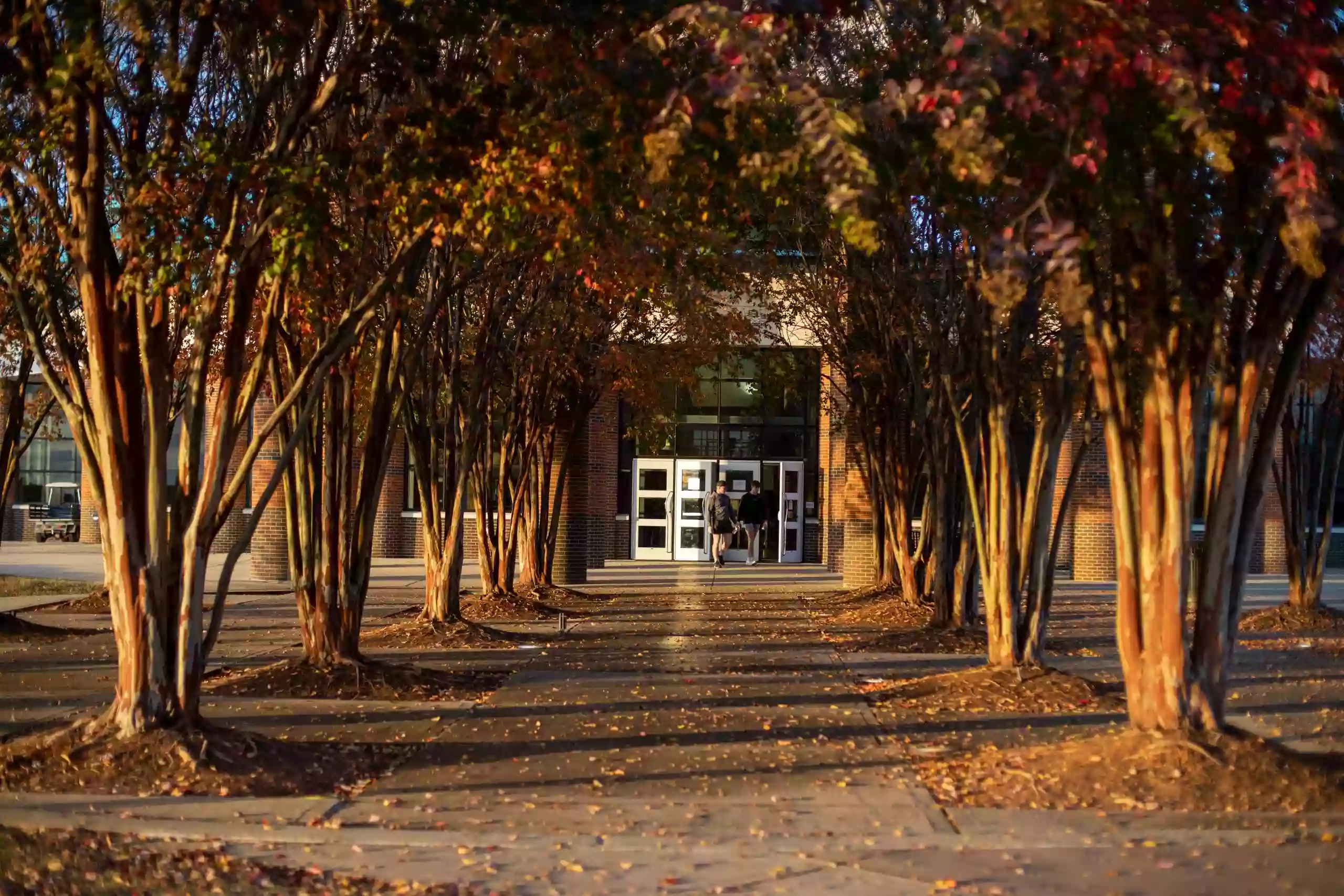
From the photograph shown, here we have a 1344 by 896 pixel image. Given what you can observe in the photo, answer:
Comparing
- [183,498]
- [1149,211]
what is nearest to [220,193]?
[183,498]

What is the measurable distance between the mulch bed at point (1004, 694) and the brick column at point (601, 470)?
20.6m

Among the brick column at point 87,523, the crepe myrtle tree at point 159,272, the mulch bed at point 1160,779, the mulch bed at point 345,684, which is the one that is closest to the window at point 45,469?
the brick column at point 87,523

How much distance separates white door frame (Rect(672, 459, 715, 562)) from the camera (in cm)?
3762

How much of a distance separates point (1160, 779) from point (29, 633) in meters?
13.2

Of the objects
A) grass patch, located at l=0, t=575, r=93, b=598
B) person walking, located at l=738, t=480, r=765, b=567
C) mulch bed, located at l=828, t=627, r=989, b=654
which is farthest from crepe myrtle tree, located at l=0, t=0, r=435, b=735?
person walking, located at l=738, t=480, r=765, b=567

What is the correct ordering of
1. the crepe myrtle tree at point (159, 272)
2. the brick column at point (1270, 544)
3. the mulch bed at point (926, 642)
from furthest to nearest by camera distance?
the brick column at point (1270, 544) < the mulch bed at point (926, 642) < the crepe myrtle tree at point (159, 272)

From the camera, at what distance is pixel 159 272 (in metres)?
8.55

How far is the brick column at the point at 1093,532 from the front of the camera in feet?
103

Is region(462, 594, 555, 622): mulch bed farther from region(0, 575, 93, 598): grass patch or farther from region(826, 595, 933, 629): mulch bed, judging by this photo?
region(0, 575, 93, 598): grass patch

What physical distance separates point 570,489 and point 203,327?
65.1ft

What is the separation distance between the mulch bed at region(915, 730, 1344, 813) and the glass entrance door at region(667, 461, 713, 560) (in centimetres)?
2857

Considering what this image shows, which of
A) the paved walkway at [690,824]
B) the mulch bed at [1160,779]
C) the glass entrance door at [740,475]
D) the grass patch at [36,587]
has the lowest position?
the paved walkway at [690,824]

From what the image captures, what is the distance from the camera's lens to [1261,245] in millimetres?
8664

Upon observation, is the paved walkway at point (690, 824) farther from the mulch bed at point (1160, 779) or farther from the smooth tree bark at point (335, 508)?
the smooth tree bark at point (335, 508)
